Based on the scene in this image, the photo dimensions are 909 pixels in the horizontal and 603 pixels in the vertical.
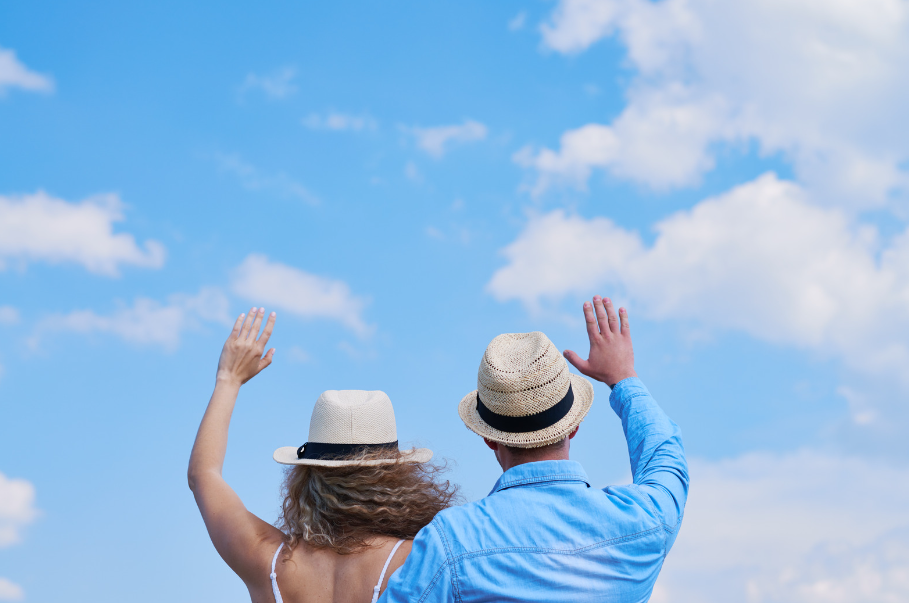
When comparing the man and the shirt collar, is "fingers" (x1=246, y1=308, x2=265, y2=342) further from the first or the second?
the shirt collar

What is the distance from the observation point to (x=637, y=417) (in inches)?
167

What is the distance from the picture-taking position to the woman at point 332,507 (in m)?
4.00

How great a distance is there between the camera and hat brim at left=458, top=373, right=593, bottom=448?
11.6ft

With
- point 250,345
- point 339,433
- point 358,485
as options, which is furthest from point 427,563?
point 250,345

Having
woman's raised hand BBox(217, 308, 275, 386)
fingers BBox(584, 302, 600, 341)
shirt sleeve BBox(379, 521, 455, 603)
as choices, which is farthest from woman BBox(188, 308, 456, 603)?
fingers BBox(584, 302, 600, 341)

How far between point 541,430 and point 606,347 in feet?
4.16

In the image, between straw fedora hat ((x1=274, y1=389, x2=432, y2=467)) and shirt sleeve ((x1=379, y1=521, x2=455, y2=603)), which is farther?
straw fedora hat ((x1=274, y1=389, x2=432, y2=467))

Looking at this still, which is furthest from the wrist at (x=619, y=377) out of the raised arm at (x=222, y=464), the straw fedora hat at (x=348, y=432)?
the raised arm at (x=222, y=464)

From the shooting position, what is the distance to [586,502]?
335 centimetres

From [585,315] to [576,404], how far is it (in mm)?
1078

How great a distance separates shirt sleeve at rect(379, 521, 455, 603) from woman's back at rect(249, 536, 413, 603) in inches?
30.0

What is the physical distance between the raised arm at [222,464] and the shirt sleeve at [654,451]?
1.99m

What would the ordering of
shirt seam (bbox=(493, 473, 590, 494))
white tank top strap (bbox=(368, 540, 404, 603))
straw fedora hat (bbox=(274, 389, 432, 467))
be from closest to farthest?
1. shirt seam (bbox=(493, 473, 590, 494))
2. white tank top strap (bbox=(368, 540, 404, 603))
3. straw fedora hat (bbox=(274, 389, 432, 467))

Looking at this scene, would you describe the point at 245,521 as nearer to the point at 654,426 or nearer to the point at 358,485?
the point at 358,485
